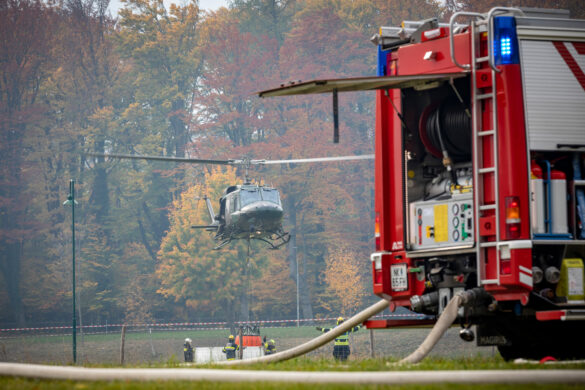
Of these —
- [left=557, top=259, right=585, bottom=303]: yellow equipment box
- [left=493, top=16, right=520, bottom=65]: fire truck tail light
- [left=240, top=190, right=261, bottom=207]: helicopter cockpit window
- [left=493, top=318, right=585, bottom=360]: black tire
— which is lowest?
[left=493, top=318, right=585, bottom=360]: black tire

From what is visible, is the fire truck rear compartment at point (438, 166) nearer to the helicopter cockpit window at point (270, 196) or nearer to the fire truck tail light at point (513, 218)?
the fire truck tail light at point (513, 218)

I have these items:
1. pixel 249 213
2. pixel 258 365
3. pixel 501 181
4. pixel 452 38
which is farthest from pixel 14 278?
pixel 501 181

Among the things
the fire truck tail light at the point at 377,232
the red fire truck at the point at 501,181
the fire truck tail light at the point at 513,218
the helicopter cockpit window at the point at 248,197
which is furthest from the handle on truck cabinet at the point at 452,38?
the helicopter cockpit window at the point at 248,197

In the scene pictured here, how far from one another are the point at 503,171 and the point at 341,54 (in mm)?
63654

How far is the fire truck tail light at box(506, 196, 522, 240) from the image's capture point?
9883mm

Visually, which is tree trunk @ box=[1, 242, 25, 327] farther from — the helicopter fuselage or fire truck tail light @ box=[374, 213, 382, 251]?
fire truck tail light @ box=[374, 213, 382, 251]

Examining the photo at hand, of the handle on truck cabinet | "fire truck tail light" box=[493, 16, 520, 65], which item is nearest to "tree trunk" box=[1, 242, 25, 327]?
the handle on truck cabinet

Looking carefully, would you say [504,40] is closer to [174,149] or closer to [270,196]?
[270,196]

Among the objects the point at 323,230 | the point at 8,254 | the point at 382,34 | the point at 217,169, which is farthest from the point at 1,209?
the point at 382,34

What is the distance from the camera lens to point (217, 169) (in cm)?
5862

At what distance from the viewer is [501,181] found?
10.0 meters

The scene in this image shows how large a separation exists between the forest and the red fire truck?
41.5 meters

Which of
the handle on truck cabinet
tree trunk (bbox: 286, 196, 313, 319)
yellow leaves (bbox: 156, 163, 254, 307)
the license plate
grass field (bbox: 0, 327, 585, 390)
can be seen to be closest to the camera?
grass field (bbox: 0, 327, 585, 390)

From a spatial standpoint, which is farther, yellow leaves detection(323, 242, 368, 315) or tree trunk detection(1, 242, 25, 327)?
tree trunk detection(1, 242, 25, 327)
